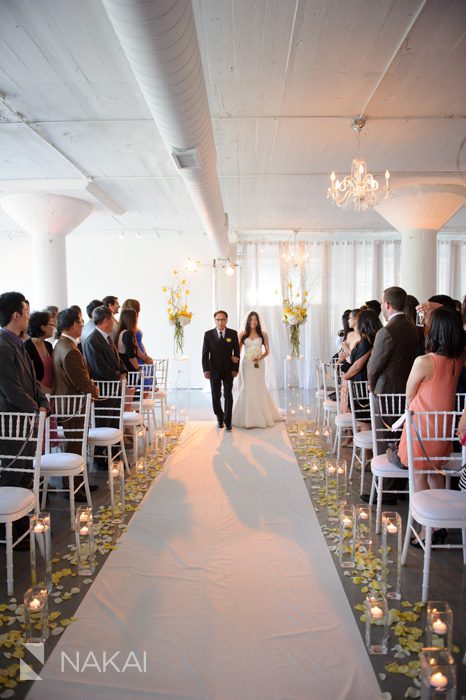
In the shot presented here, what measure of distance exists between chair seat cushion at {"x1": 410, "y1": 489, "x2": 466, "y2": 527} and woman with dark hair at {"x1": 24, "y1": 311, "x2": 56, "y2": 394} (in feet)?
10.4

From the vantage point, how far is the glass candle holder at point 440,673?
5.32 feet

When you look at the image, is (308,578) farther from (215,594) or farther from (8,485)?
(8,485)

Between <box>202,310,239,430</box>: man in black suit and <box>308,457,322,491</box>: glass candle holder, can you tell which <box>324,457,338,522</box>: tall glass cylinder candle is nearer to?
<box>308,457,322,491</box>: glass candle holder

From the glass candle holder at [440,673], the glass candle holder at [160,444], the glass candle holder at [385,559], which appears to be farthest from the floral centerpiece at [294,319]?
the glass candle holder at [440,673]

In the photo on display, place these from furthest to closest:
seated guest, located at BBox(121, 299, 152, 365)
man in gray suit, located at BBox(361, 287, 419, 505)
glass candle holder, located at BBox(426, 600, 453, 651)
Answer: seated guest, located at BBox(121, 299, 152, 365), man in gray suit, located at BBox(361, 287, 419, 505), glass candle holder, located at BBox(426, 600, 453, 651)

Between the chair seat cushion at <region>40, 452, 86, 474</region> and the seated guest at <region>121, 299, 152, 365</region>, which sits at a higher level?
the seated guest at <region>121, 299, 152, 365</region>

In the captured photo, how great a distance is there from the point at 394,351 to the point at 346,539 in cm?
158

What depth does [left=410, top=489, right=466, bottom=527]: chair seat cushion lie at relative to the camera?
251 centimetres

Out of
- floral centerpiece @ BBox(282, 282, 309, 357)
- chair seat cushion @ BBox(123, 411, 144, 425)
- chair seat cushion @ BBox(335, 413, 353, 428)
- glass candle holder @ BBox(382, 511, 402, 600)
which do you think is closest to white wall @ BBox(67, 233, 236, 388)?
floral centerpiece @ BBox(282, 282, 309, 357)

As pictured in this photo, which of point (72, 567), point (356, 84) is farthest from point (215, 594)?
point (356, 84)

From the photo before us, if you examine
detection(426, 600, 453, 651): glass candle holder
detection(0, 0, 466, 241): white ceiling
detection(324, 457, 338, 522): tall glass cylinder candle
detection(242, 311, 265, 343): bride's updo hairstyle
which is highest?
detection(0, 0, 466, 241): white ceiling

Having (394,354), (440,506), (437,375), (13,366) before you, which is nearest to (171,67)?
(13,366)

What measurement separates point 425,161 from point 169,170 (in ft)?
11.1

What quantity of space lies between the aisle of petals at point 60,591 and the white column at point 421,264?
555cm
